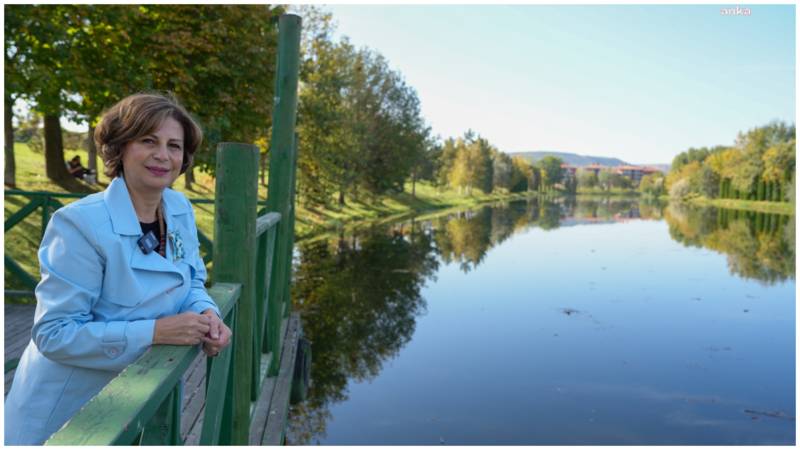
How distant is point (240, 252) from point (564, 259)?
17840mm

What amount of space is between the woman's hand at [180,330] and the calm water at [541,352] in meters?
4.59

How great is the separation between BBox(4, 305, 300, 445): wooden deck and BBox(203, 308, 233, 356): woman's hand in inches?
83.4

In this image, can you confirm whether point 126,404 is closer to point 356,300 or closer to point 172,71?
point 356,300

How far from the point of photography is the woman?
5.54 feet

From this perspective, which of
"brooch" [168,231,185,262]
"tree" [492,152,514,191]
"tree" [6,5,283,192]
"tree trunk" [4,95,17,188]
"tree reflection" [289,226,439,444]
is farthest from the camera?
"tree" [492,152,514,191]

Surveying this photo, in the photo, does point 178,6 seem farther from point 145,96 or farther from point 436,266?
point 145,96

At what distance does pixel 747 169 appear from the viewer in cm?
7369

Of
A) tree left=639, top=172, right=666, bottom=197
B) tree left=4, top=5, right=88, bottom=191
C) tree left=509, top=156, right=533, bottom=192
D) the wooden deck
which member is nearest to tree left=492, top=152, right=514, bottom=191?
tree left=509, top=156, right=533, bottom=192

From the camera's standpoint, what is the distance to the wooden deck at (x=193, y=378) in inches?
170

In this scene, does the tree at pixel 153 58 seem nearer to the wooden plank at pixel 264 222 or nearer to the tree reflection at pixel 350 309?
the tree reflection at pixel 350 309

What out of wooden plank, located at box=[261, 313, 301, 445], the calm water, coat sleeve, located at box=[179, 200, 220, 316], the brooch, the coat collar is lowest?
the calm water

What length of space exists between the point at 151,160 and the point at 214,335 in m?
0.56

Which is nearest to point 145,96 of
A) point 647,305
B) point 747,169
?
point 647,305

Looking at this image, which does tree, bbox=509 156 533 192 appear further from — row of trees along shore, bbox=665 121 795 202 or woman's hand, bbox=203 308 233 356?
woman's hand, bbox=203 308 233 356
